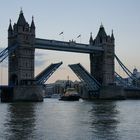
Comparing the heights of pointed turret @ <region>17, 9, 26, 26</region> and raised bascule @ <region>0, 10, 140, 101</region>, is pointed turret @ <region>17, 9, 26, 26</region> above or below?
above

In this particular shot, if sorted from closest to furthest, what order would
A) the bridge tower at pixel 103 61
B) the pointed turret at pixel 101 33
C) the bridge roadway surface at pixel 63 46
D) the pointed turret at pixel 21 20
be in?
the pointed turret at pixel 21 20 → the bridge roadway surface at pixel 63 46 → the bridge tower at pixel 103 61 → the pointed turret at pixel 101 33

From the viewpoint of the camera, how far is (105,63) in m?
132

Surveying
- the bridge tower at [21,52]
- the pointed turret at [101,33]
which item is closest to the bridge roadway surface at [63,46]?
the bridge tower at [21,52]

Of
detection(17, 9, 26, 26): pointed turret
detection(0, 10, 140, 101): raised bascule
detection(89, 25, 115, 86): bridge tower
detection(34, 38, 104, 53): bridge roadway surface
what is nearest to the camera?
detection(0, 10, 140, 101): raised bascule

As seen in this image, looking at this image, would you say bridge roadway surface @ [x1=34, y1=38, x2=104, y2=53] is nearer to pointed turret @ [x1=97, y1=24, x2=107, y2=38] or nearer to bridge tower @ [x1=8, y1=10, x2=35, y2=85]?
bridge tower @ [x1=8, y1=10, x2=35, y2=85]

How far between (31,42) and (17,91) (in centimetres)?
1516

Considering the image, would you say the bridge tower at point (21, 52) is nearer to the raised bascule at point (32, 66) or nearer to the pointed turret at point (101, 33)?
the raised bascule at point (32, 66)

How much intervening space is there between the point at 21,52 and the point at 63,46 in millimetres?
12618

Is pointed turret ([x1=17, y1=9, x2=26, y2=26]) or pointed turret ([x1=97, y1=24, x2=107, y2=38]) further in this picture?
pointed turret ([x1=97, y1=24, x2=107, y2=38])

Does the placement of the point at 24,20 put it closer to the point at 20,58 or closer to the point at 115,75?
the point at 20,58

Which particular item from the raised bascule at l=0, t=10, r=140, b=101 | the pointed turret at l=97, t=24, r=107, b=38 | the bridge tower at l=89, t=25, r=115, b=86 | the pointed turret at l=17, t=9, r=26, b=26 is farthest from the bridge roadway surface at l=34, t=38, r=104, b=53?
the pointed turret at l=97, t=24, r=107, b=38

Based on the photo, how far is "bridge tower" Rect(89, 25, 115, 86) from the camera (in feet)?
433

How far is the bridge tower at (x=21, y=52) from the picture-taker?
10881 centimetres

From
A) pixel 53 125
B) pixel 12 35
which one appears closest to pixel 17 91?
pixel 12 35
